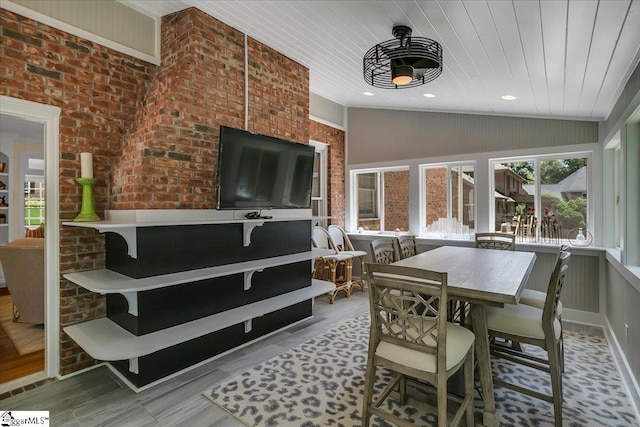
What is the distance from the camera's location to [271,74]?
12.5 feet

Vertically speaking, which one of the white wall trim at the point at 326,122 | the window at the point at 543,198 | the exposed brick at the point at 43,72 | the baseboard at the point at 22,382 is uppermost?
the white wall trim at the point at 326,122

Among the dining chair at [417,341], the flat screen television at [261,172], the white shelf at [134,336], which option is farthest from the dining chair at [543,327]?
the flat screen television at [261,172]

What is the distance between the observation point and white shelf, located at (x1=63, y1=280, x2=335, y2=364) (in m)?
2.26

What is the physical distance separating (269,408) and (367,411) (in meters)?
0.72

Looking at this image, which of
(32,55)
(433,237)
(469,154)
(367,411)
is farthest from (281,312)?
(469,154)

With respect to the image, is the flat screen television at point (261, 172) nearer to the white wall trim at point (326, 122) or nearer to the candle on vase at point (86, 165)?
the candle on vase at point (86, 165)

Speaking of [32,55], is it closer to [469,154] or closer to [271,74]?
[271,74]

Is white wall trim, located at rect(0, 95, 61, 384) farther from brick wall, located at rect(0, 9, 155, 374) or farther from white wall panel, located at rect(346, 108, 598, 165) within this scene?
white wall panel, located at rect(346, 108, 598, 165)

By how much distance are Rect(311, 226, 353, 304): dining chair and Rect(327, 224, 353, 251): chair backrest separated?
7.9 inches

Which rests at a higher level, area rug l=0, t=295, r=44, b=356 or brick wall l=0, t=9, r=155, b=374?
brick wall l=0, t=9, r=155, b=374

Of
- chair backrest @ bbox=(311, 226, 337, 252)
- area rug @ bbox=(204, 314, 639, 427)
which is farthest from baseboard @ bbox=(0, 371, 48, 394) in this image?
chair backrest @ bbox=(311, 226, 337, 252)

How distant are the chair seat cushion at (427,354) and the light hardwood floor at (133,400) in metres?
1.11

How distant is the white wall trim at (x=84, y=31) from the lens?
235cm

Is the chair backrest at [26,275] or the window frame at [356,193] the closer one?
the chair backrest at [26,275]
